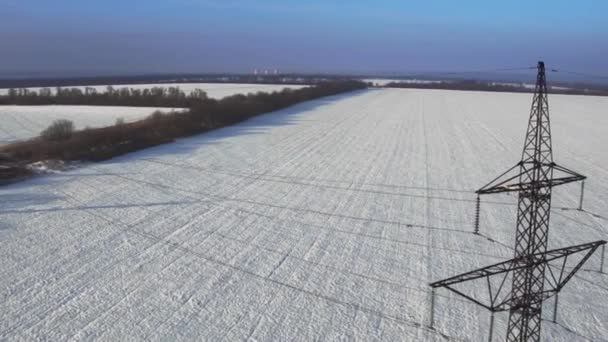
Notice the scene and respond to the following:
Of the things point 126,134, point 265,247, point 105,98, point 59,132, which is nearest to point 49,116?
point 105,98

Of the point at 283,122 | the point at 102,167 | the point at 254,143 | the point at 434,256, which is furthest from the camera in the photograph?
the point at 283,122

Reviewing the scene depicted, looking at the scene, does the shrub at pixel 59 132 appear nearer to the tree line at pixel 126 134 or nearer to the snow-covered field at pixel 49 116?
the tree line at pixel 126 134

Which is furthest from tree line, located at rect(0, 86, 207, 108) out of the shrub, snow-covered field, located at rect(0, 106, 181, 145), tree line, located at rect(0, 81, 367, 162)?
the shrub

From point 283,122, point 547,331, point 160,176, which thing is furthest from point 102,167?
point 283,122

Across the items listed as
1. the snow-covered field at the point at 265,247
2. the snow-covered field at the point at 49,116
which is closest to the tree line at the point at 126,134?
the snow-covered field at the point at 265,247

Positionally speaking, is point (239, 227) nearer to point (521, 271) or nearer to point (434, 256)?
point (434, 256)
